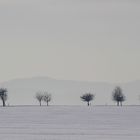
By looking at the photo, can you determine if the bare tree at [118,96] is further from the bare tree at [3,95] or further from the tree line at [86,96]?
the bare tree at [3,95]

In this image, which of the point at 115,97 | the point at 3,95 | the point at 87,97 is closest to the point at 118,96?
the point at 115,97

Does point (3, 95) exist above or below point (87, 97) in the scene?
above

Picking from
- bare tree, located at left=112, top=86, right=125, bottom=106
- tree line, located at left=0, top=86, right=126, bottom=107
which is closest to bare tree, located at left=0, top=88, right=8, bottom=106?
tree line, located at left=0, top=86, right=126, bottom=107

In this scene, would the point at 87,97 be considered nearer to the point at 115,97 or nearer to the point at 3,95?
the point at 115,97

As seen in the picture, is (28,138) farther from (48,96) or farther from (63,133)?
(48,96)

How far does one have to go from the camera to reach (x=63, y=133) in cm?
3309

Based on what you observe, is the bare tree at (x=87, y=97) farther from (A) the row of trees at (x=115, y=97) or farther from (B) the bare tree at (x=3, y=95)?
(B) the bare tree at (x=3, y=95)

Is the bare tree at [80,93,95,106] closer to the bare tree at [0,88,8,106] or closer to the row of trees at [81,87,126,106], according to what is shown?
the row of trees at [81,87,126,106]

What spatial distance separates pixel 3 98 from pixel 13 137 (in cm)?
13150

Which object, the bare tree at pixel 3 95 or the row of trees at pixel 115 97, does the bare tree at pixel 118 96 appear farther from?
the bare tree at pixel 3 95

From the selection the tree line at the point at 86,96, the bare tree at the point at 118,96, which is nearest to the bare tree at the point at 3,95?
the tree line at the point at 86,96

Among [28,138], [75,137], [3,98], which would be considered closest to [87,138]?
[75,137]

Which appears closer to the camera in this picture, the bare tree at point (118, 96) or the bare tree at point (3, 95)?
the bare tree at point (3, 95)

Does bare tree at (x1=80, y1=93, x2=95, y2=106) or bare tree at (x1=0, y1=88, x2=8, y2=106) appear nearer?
bare tree at (x1=0, y1=88, x2=8, y2=106)
